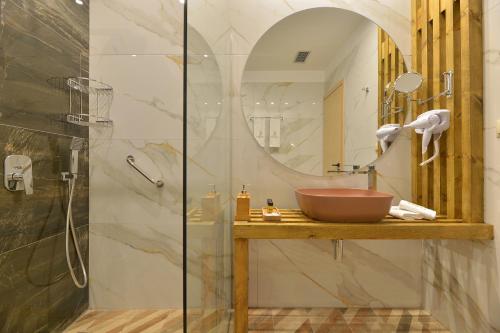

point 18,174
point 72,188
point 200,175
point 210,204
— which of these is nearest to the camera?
point 200,175

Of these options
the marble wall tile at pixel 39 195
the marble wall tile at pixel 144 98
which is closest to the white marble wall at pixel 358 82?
the marble wall tile at pixel 144 98

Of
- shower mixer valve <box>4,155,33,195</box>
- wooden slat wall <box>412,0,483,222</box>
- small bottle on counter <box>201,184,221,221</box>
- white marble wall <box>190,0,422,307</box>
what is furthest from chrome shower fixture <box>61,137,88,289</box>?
wooden slat wall <box>412,0,483,222</box>

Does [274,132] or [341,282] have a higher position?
[274,132]

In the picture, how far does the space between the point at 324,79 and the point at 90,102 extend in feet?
5.07

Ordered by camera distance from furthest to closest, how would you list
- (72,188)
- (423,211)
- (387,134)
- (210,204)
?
(387,134) < (72,188) < (423,211) < (210,204)

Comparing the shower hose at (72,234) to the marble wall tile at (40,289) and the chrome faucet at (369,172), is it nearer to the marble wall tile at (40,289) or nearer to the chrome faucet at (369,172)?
the marble wall tile at (40,289)

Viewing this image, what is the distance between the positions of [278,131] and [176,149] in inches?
26.8

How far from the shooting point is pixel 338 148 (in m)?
2.00

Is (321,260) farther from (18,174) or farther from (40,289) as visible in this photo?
(18,174)

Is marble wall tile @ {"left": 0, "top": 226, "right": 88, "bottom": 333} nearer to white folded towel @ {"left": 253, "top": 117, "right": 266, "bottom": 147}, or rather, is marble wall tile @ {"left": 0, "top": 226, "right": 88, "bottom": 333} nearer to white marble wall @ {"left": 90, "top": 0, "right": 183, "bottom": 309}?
white marble wall @ {"left": 90, "top": 0, "right": 183, "bottom": 309}

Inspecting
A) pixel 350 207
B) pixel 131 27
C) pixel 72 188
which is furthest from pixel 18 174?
pixel 350 207

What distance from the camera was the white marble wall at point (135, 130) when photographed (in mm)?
2021

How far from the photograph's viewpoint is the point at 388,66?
200 cm

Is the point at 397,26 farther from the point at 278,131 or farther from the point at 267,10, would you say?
the point at 278,131
